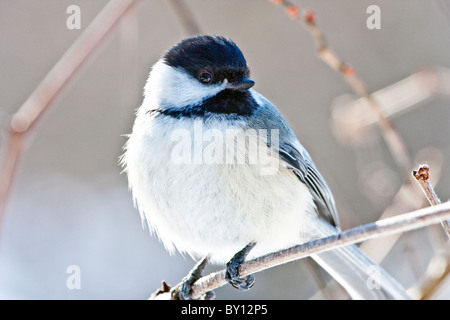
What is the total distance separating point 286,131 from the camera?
2.52m

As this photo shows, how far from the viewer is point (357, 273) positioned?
2443 millimetres

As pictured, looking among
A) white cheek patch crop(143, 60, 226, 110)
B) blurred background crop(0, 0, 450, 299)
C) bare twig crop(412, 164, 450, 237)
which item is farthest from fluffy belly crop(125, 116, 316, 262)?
blurred background crop(0, 0, 450, 299)

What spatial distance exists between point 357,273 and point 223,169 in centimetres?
82

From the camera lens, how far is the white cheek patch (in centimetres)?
228

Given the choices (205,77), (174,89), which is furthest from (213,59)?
(174,89)

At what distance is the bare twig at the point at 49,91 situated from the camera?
1608 mm

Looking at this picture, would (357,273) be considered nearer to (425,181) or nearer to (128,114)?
(425,181)

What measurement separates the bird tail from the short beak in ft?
2.55

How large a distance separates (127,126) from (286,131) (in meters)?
2.25
